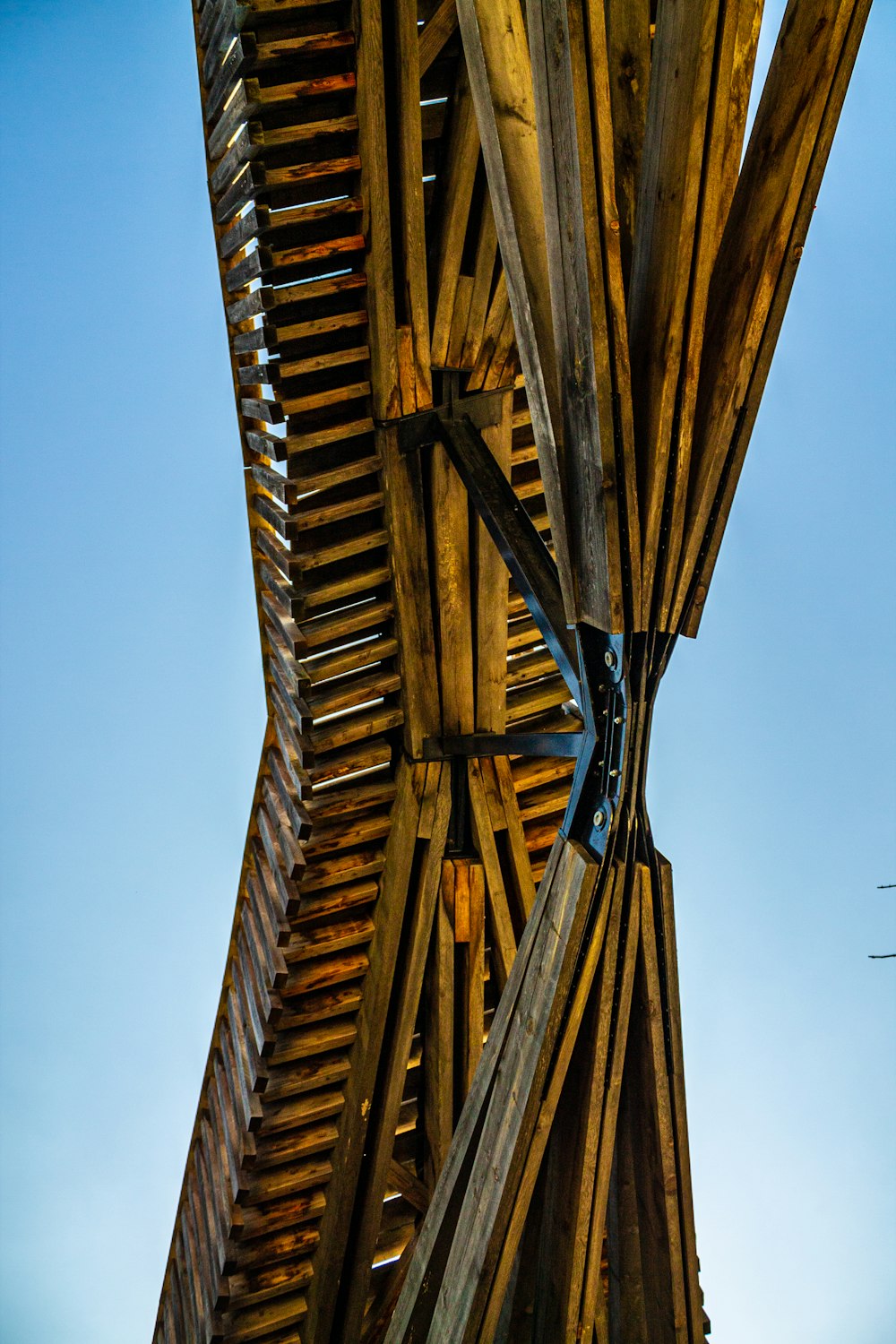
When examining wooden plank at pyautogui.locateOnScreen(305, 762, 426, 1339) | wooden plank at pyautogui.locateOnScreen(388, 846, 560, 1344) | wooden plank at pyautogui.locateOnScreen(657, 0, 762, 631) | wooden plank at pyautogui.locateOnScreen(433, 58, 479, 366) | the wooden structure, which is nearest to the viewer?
wooden plank at pyautogui.locateOnScreen(657, 0, 762, 631)

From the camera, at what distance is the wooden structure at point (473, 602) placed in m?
2.20

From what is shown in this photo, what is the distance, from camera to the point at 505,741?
3.26 metres

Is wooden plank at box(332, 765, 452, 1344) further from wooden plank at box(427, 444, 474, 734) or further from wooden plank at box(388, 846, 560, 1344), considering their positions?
wooden plank at box(388, 846, 560, 1344)

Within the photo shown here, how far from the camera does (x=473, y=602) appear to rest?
3.66 metres

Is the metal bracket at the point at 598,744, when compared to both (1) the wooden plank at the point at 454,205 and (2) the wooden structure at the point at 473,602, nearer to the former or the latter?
(2) the wooden structure at the point at 473,602

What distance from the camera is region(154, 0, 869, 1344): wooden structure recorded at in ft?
7.22

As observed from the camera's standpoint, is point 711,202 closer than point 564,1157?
Yes

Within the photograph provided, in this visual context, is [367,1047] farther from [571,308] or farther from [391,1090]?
[571,308]

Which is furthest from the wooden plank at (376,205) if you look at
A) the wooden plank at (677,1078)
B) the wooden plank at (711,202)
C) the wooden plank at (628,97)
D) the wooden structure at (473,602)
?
the wooden plank at (677,1078)

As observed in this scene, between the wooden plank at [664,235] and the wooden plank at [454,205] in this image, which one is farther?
the wooden plank at [454,205]

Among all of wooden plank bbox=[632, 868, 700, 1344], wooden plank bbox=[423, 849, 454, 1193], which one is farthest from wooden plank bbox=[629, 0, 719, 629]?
wooden plank bbox=[423, 849, 454, 1193]

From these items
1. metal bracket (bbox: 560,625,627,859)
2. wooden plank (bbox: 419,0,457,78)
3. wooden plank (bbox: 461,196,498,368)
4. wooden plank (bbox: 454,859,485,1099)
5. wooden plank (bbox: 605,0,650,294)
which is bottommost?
wooden plank (bbox: 454,859,485,1099)

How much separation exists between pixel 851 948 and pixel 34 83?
668cm

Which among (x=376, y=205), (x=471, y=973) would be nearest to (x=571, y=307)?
(x=376, y=205)
